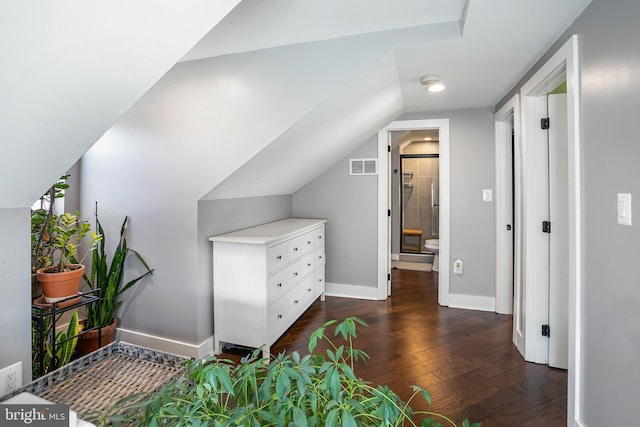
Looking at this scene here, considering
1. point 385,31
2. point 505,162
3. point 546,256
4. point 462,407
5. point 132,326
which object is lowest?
point 462,407

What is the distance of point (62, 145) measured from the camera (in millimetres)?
1253

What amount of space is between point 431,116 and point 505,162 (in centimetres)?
87

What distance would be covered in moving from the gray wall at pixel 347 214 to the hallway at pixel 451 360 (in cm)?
35

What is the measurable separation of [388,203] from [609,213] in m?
2.50

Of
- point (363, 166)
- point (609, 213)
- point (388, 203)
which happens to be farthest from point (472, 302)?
point (609, 213)

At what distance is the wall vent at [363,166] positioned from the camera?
12.6 ft

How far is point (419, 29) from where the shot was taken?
1946 millimetres

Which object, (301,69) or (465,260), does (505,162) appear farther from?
(301,69)

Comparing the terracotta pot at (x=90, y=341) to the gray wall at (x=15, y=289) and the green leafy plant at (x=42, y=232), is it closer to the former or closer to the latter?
the green leafy plant at (x=42, y=232)

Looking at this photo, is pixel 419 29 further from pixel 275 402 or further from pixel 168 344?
pixel 168 344

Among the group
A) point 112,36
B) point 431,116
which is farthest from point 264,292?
point 431,116

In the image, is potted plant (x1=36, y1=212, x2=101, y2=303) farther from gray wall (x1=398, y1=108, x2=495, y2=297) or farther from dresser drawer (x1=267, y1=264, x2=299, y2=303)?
gray wall (x1=398, y1=108, x2=495, y2=297)

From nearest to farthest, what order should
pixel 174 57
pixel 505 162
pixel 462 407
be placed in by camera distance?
pixel 174 57 → pixel 462 407 → pixel 505 162

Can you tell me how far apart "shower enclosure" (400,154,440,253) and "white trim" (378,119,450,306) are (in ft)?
7.14
